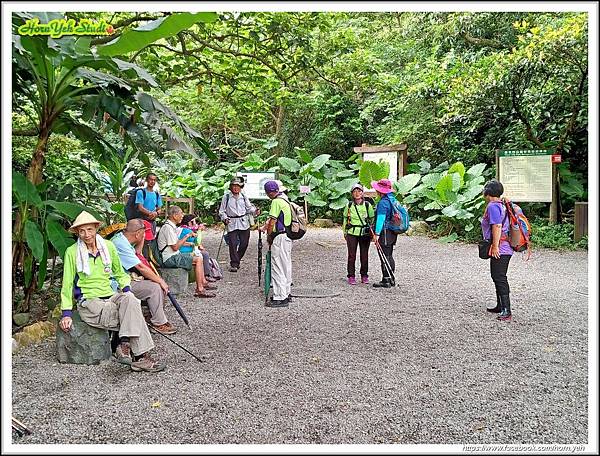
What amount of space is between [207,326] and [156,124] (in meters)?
1.92

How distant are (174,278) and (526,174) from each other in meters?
7.70

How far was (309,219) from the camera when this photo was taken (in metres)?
14.6

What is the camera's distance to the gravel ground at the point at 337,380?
3.03 m

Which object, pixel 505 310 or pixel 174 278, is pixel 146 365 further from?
pixel 505 310

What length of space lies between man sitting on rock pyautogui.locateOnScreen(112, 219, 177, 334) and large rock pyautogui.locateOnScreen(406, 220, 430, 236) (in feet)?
27.5

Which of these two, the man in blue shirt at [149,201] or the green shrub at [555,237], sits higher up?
the man in blue shirt at [149,201]

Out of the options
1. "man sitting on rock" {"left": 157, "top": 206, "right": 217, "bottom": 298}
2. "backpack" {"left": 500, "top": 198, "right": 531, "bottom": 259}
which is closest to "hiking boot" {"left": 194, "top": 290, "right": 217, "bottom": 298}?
"man sitting on rock" {"left": 157, "top": 206, "right": 217, "bottom": 298}

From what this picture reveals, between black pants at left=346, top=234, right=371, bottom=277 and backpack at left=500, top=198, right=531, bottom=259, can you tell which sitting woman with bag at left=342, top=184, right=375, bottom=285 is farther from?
backpack at left=500, top=198, right=531, bottom=259

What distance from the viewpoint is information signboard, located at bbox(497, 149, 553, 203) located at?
10812 millimetres

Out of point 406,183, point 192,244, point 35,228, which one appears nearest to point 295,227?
point 192,244

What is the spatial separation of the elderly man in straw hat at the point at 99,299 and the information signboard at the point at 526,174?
8.85m

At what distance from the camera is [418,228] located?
12.5 m

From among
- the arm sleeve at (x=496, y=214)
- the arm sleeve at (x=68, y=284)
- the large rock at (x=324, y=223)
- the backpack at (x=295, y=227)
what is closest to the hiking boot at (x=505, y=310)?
the arm sleeve at (x=496, y=214)

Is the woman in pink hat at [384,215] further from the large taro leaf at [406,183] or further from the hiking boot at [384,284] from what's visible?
the large taro leaf at [406,183]
